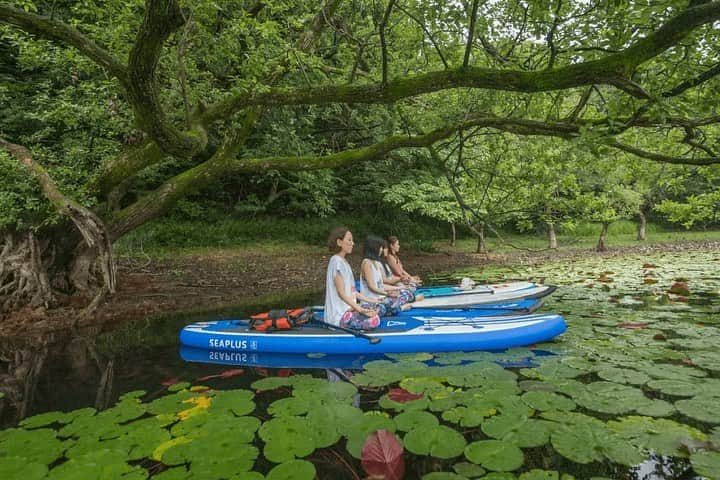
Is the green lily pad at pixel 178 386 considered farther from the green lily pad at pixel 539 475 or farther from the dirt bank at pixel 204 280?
the dirt bank at pixel 204 280

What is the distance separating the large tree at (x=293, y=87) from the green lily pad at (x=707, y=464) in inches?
109

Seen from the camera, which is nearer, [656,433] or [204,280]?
[656,433]

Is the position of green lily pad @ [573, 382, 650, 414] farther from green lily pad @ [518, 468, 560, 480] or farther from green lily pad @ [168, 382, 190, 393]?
green lily pad @ [168, 382, 190, 393]

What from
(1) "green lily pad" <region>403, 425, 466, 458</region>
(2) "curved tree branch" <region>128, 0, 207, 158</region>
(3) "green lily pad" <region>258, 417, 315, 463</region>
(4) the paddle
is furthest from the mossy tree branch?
(1) "green lily pad" <region>403, 425, 466, 458</region>

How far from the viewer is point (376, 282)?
20.9 ft

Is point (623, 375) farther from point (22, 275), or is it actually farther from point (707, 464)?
point (22, 275)

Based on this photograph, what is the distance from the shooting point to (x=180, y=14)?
3.63m

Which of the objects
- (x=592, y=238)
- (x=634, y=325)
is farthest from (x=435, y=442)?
(x=592, y=238)

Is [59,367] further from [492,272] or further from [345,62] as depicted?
[492,272]

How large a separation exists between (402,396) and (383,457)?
970 mm

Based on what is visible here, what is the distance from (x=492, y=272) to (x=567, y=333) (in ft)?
24.3

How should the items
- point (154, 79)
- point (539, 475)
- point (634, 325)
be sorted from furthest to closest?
point (634, 325) < point (154, 79) < point (539, 475)

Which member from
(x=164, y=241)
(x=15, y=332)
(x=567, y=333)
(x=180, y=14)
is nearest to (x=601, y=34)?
(x=567, y=333)

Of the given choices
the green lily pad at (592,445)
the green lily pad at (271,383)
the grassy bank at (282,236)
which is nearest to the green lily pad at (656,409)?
the green lily pad at (592,445)
